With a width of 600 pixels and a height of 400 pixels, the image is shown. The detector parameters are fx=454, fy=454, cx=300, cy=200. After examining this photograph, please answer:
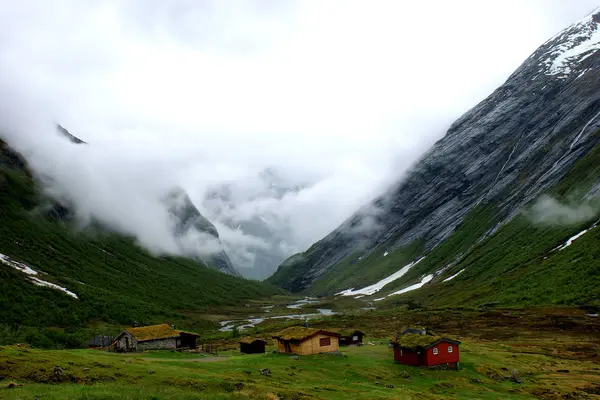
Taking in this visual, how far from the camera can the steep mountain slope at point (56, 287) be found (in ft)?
351

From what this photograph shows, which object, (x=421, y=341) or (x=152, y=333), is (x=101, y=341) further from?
(x=421, y=341)

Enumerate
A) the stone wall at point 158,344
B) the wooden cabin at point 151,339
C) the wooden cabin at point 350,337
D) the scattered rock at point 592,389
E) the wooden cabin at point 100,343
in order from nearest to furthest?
1. the scattered rock at point 592,389
2. the stone wall at point 158,344
3. the wooden cabin at point 151,339
4. the wooden cabin at point 350,337
5. the wooden cabin at point 100,343

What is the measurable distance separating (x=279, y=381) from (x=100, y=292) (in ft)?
398

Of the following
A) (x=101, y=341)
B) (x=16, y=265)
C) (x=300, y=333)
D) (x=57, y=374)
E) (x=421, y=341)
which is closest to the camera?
(x=57, y=374)

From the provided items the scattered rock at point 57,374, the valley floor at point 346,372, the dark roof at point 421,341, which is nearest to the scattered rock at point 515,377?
the valley floor at point 346,372

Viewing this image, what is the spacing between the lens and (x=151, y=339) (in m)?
76.1

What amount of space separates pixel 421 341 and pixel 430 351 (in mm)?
1916

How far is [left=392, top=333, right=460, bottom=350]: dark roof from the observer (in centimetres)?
6406

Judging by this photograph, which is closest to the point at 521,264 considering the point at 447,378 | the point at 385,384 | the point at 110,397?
the point at 447,378

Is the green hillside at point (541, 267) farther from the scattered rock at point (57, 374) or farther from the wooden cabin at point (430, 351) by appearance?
the scattered rock at point (57, 374)

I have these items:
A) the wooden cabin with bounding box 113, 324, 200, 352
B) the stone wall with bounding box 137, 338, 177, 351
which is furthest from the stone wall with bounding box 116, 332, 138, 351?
the stone wall with bounding box 137, 338, 177, 351

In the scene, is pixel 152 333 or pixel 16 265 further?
pixel 16 265

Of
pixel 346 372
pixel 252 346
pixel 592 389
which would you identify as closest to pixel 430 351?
pixel 346 372

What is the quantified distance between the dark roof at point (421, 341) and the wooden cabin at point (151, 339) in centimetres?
3842
